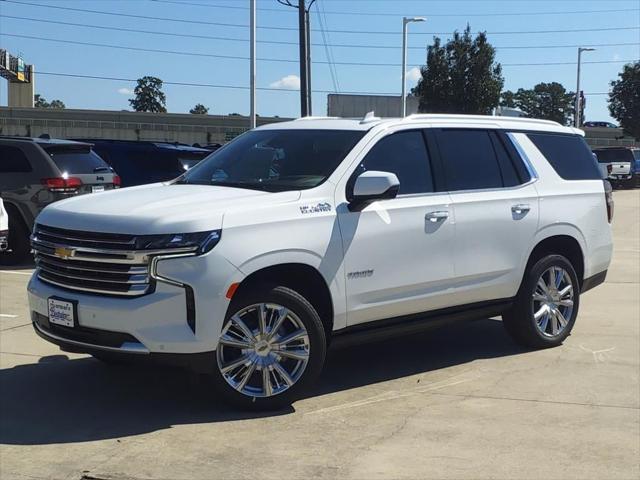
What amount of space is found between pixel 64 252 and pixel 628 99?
54591 millimetres

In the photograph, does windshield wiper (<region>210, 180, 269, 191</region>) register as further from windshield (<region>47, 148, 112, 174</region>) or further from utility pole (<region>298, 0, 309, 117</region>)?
utility pole (<region>298, 0, 309, 117</region>)

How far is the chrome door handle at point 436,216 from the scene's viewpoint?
5684 mm

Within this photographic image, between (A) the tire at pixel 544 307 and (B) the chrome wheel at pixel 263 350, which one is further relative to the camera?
(A) the tire at pixel 544 307

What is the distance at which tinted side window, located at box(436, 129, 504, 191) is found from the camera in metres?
6.04

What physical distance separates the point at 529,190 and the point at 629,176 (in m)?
30.1

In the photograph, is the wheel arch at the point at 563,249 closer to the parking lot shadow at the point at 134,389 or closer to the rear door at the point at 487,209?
the rear door at the point at 487,209

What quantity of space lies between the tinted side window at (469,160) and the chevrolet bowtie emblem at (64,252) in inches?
112

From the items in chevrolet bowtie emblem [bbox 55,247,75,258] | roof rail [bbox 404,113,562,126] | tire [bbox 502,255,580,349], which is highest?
roof rail [bbox 404,113,562,126]

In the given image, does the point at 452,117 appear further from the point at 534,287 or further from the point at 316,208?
the point at 316,208

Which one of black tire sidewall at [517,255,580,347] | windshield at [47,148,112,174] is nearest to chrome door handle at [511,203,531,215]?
black tire sidewall at [517,255,580,347]

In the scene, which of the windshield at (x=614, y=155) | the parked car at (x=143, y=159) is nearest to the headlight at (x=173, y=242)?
the parked car at (x=143, y=159)

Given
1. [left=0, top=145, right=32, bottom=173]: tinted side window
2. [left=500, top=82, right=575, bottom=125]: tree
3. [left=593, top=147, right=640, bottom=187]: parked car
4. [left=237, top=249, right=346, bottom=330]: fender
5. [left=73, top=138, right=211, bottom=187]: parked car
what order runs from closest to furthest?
[left=237, top=249, right=346, bottom=330]: fender
[left=0, top=145, right=32, bottom=173]: tinted side window
[left=73, top=138, right=211, bottom=187]: parked car
[left=593, top=147, right=640, bottom=187]: parked car
[left=500, top=82, right=575, bottom=125]: tree

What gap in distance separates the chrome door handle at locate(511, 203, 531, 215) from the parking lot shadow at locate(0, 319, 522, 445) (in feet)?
4.14

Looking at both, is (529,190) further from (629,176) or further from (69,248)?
(629,176)
